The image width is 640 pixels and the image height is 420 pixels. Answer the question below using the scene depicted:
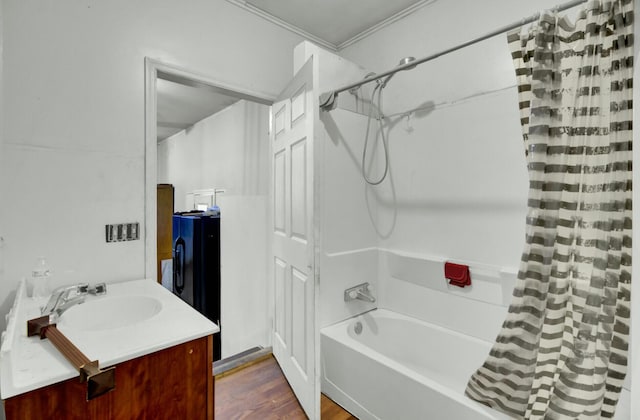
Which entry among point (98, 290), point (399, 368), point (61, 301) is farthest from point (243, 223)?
point (399, 368)

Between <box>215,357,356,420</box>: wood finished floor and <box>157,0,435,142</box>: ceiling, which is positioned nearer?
<box>215,357,356,420</box>: wood finished floor

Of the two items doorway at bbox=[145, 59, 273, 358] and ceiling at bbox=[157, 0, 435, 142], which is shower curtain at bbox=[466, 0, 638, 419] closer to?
ceiling at bbox=[157, 0, 435, 142]

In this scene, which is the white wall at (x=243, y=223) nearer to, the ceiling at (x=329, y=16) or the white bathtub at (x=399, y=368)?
the ceiling at (x=329, y=16)

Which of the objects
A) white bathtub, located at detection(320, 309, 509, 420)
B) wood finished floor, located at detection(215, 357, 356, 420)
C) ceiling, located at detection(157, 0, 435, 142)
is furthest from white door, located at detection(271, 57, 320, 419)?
ceiling, located at detection(157, 0, 435, 142)

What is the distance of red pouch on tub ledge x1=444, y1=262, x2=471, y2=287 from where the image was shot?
1.87 m

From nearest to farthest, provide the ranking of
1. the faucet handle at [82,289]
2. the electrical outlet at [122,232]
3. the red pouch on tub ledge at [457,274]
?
the faucet handle at [82,289], the electrical outlet at [122,232], the red pouch on tub ledge at [457,274]

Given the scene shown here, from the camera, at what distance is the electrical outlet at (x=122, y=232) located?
62.9 inches

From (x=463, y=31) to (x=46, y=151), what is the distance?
2454mm

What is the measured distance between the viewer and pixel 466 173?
192 cm

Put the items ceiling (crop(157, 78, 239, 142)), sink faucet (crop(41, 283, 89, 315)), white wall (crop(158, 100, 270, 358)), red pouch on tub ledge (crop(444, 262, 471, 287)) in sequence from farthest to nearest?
ceiling (crop(157, 78, 239, 142)) → white wall (crop(158, 100, 270, 358)) → red pouch on tub ledge (crop(444, 262, 471, 287)) → sink faucet (crop(41, 283, 89, 315))

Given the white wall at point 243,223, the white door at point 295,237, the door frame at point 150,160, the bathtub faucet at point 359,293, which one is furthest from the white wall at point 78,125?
the bathtub faucet at point 359,293

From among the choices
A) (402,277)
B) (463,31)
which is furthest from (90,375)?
(463,31)

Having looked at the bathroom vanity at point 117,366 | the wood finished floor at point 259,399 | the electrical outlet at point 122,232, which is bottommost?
the wood finished floor at point 259,399

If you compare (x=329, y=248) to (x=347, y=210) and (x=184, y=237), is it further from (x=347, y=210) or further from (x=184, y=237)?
(x=184, y=237)
